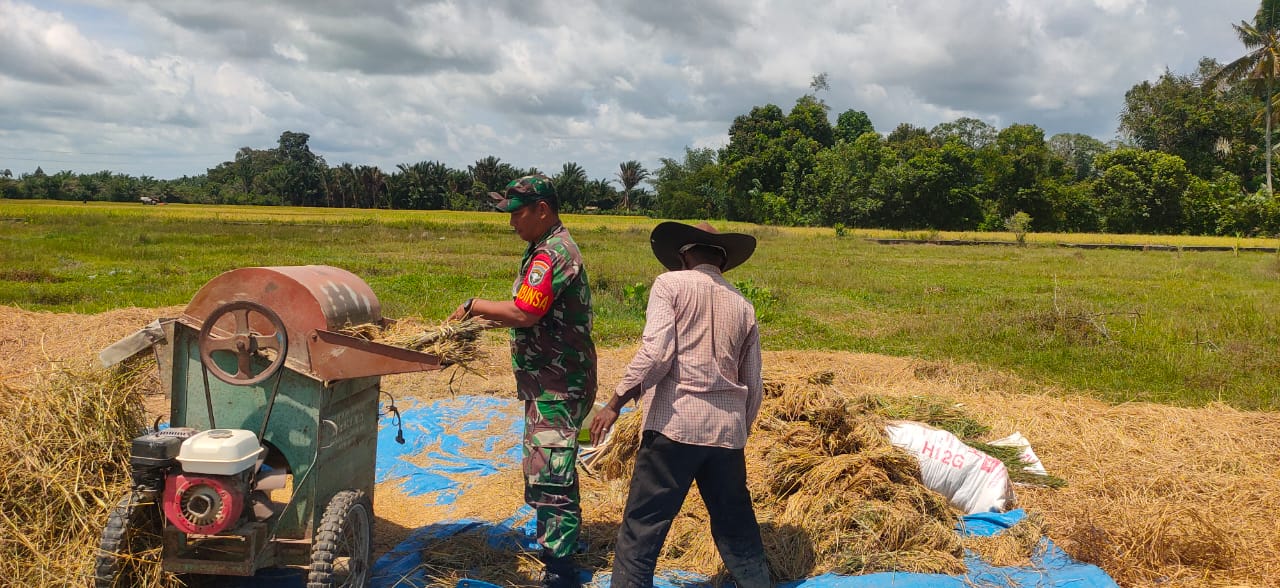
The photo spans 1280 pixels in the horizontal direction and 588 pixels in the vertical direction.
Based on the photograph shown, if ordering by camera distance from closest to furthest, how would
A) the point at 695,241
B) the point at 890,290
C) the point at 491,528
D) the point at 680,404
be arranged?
1. the point at 680,404
2. the point at 695,241
3. the point at 491,528
4. the point at 890,290

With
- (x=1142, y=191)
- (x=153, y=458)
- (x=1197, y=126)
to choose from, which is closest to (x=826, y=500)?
(x=153, y=458)

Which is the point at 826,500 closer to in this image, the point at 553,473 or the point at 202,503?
the point at 553,473

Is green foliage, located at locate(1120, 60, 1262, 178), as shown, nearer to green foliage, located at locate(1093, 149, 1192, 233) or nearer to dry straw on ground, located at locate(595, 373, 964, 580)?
green foliage, located at locate(1093, 149, 1192, 233)

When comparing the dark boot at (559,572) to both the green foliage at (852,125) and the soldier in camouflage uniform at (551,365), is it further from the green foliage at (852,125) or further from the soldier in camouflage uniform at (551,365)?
the green foliage at (852,125)

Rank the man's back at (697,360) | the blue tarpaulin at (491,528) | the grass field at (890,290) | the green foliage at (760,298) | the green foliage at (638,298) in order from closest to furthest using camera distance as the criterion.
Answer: the man's back at (697,360), the blue tarpaulin at (491,528), the grass field at (890,290), the green foliage at (638,298), the green foliage at (760,298)

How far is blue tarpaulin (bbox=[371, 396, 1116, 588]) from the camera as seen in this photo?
3.56 metres

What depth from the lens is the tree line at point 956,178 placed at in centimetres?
4405

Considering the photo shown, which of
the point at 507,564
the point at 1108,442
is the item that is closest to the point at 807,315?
the point at 1108,442

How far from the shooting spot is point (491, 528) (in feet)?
13.6

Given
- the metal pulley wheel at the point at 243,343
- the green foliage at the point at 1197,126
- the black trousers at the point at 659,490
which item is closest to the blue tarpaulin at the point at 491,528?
the black trousers at the point at 659,490

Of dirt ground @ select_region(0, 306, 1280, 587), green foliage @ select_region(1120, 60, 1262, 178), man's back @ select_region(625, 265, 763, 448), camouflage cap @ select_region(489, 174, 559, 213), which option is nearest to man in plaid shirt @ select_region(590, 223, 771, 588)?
man's back @ select_region(625, 265, 763, 448)

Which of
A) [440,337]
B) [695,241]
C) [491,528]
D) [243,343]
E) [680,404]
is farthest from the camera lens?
[491,528]

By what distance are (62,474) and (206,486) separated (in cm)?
71

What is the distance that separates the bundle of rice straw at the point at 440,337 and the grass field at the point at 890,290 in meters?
6.78
